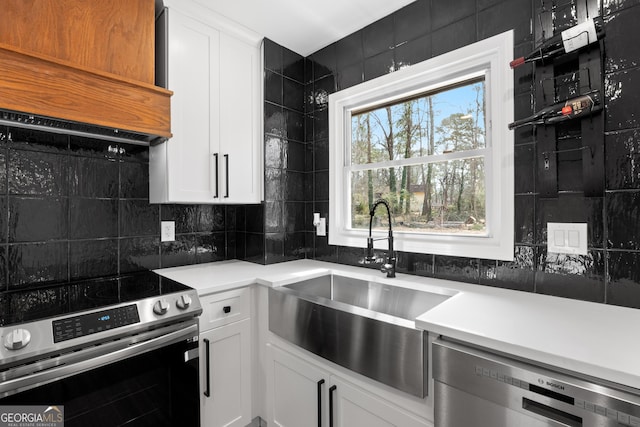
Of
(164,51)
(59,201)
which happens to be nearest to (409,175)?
(164,51)

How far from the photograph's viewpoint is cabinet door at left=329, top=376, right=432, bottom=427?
1107 millimetres

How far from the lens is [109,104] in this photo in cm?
139

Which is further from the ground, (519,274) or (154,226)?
(154,226)

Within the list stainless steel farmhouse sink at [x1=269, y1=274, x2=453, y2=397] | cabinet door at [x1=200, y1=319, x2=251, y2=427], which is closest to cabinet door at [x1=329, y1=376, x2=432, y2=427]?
stainless steel farmhouse sink at [x1=269, y1=274, x2=453, y2=397]

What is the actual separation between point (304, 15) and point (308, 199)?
3.99ft

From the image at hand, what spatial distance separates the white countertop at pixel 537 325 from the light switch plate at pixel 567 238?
8.2 inches

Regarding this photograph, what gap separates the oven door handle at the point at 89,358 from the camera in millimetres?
967

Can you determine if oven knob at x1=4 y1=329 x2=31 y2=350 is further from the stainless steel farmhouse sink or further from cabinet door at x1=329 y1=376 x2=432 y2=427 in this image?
cabinet door at x1=329 y1=376 x2=432 y2=427

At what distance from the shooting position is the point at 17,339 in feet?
3.16

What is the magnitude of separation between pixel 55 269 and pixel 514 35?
2.53 meters

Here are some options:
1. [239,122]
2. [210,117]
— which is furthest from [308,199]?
[210,117]

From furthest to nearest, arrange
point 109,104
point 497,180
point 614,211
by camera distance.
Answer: point 497,180, point 109,104, point 614,211

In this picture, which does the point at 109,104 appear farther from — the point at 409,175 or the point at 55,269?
the point at 409,175

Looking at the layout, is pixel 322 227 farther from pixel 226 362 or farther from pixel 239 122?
pixel 226 362
